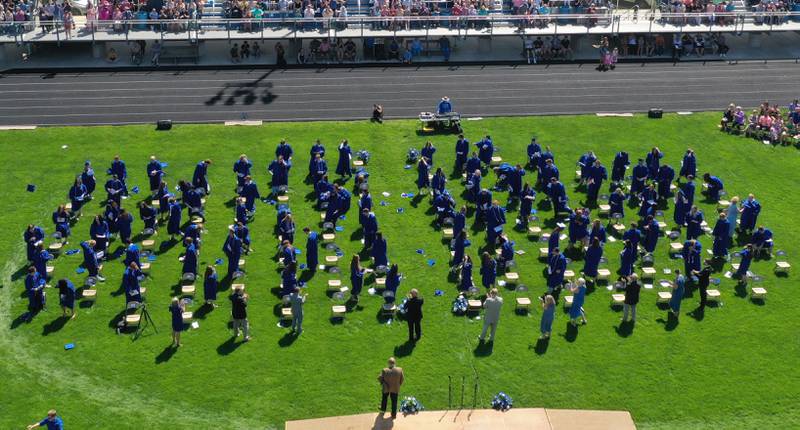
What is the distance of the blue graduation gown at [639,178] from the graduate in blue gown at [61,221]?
17797mm

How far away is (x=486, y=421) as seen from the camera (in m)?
24.9

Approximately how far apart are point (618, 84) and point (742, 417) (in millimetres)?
25215

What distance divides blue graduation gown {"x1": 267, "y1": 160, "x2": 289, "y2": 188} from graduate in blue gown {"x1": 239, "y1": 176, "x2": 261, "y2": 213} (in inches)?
54.8

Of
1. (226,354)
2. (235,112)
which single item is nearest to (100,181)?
(235,112)

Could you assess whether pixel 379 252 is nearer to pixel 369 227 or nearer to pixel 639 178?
pixel 369 227

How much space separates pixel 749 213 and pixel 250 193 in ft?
50.2

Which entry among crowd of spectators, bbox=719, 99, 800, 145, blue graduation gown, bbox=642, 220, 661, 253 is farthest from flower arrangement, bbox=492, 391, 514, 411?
crowd of spectators, bbox=719, 99, 800, 145

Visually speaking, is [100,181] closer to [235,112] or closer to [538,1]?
[235,112]

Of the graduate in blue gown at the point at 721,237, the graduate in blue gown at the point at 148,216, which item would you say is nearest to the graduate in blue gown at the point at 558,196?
the graduate in blue gown at the point at 721,237

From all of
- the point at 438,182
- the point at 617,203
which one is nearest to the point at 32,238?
the point at 438,182

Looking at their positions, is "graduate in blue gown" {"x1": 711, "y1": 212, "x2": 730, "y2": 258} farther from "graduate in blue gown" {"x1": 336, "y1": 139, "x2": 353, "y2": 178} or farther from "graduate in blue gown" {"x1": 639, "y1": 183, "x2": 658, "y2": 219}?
"graduate in blue gown" {"x1": 336, "y1": 139, "x2": 353, "y2": 178}

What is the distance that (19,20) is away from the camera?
50562 mm

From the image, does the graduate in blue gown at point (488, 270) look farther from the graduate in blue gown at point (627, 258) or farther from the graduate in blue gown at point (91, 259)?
the graduate in blue gown at point (91, 259)

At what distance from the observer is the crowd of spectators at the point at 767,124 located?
138 feet
